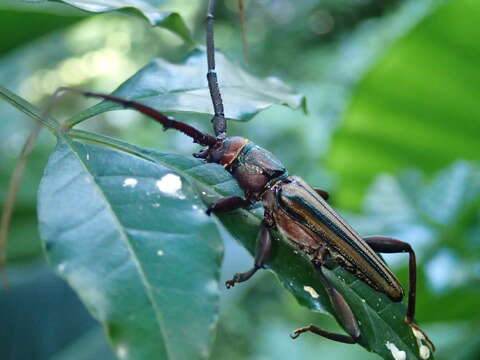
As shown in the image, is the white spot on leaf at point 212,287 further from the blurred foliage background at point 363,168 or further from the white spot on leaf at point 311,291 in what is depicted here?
the blurred foliage background at point 363,168

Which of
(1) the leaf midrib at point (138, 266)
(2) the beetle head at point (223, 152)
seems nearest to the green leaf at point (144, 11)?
(2) the beetle head at point (223, 152)

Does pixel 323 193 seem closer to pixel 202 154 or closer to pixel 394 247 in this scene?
pixel 394 247

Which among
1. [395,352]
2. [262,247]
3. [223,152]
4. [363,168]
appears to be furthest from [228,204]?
[363,168]

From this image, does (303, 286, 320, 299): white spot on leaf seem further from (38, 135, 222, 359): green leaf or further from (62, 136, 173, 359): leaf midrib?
(62, 136, 173, 359): leaf midrib

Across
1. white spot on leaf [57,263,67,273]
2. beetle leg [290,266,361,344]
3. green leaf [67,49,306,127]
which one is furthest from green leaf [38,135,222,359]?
beetle leg [290,266,361,344]

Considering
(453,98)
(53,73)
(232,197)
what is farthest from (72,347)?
(53,73)

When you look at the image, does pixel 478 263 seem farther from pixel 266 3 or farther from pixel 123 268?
pixel 266 3
